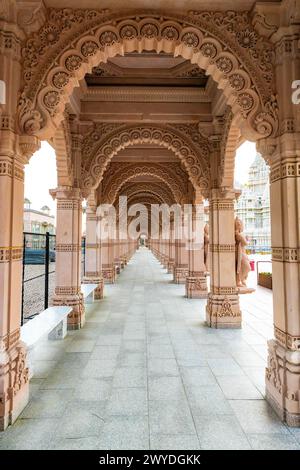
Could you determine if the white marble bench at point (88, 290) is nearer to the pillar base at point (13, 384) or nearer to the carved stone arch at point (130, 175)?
the carved stone arch at point (130, 175)

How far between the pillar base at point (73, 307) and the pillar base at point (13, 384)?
227cm

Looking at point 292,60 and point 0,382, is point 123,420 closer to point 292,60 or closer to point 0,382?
point 0,382

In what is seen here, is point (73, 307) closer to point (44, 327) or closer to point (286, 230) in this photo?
point (44, 327)

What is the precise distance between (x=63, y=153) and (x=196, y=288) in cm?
480

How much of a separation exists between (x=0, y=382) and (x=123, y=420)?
96 cm

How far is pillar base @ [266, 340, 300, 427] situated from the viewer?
2.17m

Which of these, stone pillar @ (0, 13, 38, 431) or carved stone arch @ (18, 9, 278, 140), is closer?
stone pillar @ (0, 13, 38, 431)

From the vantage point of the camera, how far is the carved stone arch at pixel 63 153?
4.39m

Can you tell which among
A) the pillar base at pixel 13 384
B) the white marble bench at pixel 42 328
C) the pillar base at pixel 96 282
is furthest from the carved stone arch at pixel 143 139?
the pillar base at pixel 13 384

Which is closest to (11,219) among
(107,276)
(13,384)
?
(13,384)

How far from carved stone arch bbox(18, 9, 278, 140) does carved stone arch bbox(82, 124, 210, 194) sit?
8.49 feet

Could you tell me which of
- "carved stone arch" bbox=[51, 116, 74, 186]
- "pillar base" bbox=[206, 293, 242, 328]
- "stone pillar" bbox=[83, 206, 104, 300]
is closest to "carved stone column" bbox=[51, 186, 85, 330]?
"carved stone arch" bbox=[51, 116, 74, 186]

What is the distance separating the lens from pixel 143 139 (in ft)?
18.1

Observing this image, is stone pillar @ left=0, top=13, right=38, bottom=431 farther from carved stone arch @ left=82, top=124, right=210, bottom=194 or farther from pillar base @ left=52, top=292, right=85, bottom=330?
carved stone arch @ left=82, top=124, right=210, bottom=194
